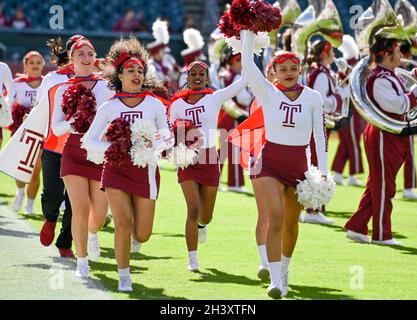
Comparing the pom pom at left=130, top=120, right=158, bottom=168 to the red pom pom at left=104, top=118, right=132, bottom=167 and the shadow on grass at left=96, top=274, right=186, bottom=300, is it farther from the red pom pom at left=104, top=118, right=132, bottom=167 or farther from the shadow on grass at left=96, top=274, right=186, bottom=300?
the shadow on grass at left=96, top=274, right=186, bottom=300

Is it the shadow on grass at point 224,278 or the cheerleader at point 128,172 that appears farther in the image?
the shadow on grass at point 224,278

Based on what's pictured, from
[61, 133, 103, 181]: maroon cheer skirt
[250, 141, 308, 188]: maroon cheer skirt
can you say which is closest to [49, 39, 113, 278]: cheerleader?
[61, 133, 103, 181]: maroon cheer skirt

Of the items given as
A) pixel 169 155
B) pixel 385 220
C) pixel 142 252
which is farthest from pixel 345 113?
pixel 169 155

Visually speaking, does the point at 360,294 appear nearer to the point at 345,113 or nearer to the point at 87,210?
the point at 87,210

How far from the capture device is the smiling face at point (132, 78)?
23.1 feet

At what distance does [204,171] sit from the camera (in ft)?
26.5

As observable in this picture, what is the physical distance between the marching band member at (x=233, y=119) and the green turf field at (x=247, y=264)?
83.8 inches

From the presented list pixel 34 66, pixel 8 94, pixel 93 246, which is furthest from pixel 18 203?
pixel 93 246

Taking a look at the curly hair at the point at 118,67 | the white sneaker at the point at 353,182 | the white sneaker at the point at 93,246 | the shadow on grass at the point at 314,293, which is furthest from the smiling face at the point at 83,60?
the white sneaker at the point at 353,182

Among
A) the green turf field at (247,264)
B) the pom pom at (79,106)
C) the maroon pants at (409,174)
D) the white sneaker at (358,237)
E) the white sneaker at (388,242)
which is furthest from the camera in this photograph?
the maroon pants at (409,174)

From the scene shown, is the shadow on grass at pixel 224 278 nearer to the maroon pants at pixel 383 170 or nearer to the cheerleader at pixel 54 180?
the cheerleader at pixel 54 180

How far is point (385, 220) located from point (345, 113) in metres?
3.12

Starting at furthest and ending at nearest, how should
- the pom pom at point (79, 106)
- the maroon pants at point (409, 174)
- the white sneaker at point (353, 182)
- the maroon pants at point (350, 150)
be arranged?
the white sneaker at point (353, 182)
the maroon pants at point (350, 150)
the maroon pants at point (409, 174)
the pom pom at point (79, 106)

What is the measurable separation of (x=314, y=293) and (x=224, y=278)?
82 centimetres
